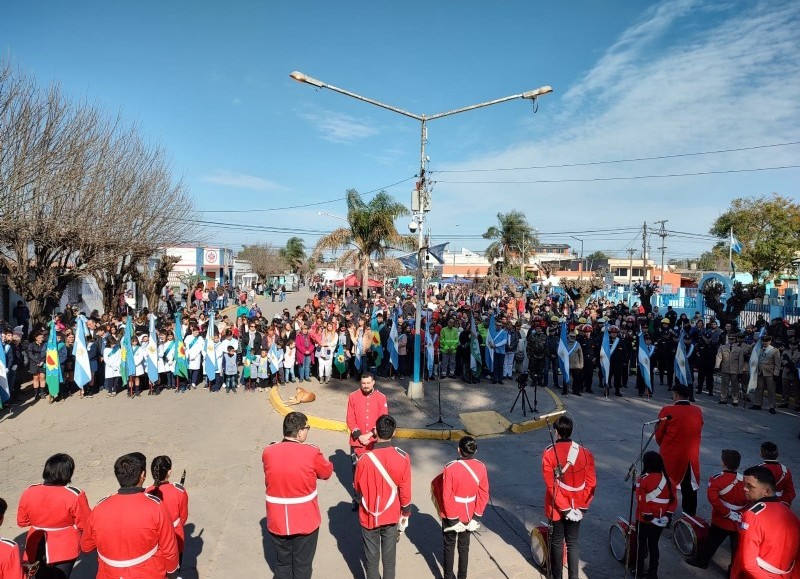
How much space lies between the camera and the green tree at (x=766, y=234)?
112ft

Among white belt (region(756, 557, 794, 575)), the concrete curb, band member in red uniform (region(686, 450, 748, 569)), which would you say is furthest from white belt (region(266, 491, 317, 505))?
the concrete curb

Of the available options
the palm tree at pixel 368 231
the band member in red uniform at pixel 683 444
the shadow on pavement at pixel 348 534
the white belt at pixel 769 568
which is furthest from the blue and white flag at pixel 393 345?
the palm tree at pixel 368 231

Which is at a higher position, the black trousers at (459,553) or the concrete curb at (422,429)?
the black trousers at (459,553)

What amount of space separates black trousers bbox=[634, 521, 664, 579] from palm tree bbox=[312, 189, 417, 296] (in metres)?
23.2

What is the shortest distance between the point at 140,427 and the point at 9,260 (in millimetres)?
9459

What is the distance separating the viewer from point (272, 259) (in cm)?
7812

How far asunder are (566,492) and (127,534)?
12.0 feet

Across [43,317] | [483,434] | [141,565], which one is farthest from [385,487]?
[43,317]

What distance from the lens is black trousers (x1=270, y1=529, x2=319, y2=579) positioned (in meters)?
4.37

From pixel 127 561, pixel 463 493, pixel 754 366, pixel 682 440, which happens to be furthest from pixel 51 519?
pixel 754 366

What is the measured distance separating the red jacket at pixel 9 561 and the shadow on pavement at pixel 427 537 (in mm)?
3633

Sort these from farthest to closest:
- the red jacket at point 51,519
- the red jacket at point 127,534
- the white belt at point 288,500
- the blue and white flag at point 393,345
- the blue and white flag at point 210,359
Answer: the blue and white flag at point 393,345 < the blue and white flag at point 210,359 < the white belt at point 288,500 < the red jacket at point 51,519 < the red jacket at point 127,534

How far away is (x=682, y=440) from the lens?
6141mm

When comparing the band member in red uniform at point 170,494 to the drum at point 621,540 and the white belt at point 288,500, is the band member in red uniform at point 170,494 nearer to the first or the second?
the white belt at point 288,500
